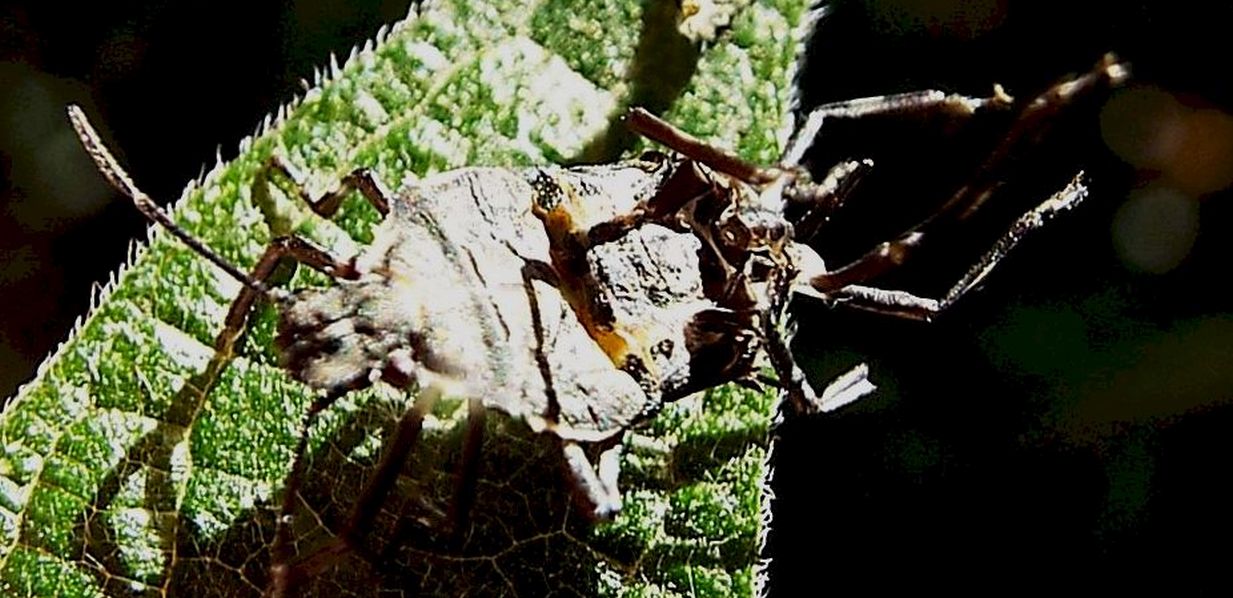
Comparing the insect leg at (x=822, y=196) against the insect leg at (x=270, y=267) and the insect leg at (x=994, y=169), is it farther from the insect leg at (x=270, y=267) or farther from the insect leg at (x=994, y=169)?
the insect leg at (x=270, y=267)

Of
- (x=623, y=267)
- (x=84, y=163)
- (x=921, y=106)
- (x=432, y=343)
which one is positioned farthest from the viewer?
(x=84, y=163)

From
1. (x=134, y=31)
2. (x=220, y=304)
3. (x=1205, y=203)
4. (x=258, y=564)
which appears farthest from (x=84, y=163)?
(x=1205, y=203)

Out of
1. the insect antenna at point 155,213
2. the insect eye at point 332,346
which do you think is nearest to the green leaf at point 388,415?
the insect antenna at point 155,213

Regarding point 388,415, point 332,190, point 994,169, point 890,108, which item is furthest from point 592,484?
point 994,169

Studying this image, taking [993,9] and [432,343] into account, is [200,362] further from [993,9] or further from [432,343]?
[993,9]

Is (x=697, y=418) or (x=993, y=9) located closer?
(x=697, y=418)

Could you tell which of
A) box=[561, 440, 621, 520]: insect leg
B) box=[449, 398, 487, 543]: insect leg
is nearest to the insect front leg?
box=[561, 440, 621, 520]: insect leg
